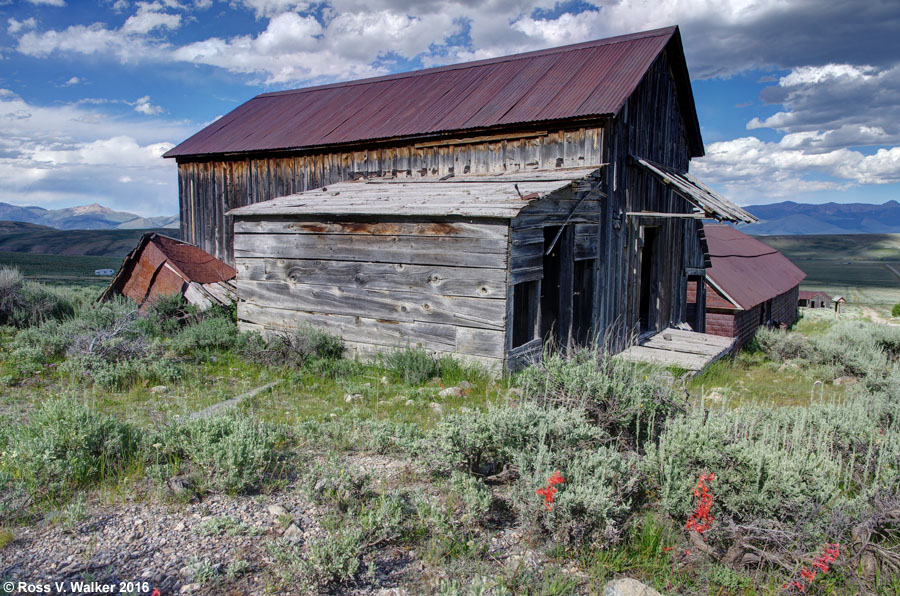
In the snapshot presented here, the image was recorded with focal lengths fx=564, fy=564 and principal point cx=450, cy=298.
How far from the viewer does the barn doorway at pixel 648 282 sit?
485 inches

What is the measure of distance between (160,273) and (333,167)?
414cm

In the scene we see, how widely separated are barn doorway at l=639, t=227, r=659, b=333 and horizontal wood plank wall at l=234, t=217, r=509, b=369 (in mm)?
6169

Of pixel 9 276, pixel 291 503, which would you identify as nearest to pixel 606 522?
pixel 291 503

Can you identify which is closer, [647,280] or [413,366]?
[413,366]

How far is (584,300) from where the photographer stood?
9.55 m

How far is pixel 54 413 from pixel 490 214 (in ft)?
16.0

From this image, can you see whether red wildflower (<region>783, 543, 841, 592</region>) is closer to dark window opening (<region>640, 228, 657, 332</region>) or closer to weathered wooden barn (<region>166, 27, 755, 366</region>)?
weathered wooden barn (<region>166, 27, 755, 366</region>)

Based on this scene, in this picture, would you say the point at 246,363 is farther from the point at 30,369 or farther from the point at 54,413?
the point at 54,413

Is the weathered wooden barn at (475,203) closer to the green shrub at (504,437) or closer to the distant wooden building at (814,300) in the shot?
the green shrub at (504,437)

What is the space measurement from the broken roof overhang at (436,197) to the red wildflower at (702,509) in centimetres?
407

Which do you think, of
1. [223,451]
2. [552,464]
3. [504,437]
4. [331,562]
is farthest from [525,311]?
[331,562]

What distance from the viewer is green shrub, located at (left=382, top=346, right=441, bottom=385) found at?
7.43 meters
